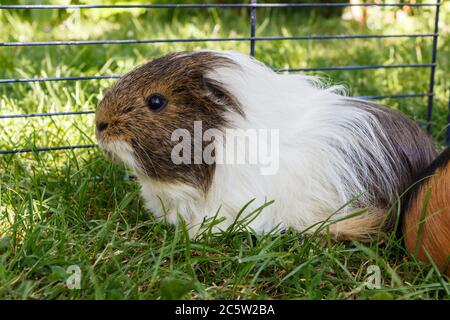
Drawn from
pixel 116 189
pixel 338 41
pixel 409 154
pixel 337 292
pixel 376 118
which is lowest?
pixel 337 292

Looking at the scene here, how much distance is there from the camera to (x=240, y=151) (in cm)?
215

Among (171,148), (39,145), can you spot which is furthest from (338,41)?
(171,148)

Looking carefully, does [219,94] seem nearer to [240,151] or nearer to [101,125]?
[240,151]

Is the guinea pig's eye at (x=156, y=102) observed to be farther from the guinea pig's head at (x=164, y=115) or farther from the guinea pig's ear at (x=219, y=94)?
the guinea pig's ear at (x=219, y=94)

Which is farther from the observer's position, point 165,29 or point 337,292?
point 165,29

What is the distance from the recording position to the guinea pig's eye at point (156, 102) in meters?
2.17

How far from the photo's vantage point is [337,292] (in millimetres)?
1859

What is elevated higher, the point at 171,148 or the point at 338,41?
the point at 338,41

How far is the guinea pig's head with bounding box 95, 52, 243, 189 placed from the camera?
2137 mm

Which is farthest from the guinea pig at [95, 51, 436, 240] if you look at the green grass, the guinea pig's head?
the green grass

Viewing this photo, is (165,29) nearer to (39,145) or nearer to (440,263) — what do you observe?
(39,145)

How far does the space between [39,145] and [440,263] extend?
213cm

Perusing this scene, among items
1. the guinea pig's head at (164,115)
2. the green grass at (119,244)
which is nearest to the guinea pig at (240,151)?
the guinea pig's head at (164,115)

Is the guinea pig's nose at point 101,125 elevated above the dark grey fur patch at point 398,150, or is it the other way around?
the guinea pig's nose at point 101,125
